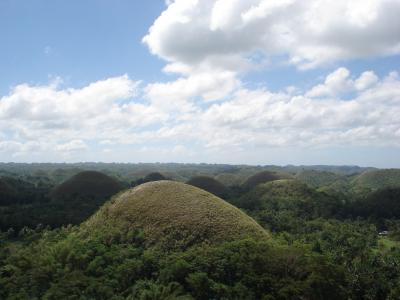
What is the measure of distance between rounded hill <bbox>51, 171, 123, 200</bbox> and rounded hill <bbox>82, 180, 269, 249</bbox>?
43.0 m

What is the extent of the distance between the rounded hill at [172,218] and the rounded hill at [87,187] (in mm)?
42951

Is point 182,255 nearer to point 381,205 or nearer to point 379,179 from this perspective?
point 381,205

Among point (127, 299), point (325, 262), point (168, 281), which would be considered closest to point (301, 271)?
point (325, 262)

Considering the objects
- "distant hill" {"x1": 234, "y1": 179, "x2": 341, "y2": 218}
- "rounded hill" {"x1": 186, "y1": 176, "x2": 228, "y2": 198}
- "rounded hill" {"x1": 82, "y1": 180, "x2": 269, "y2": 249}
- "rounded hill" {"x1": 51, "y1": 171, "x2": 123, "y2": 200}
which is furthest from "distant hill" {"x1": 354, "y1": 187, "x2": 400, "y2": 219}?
"rounded hill" {"x1": 51, "y1": 171, "x2": 123, "y2": 200}

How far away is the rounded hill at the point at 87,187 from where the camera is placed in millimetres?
85188

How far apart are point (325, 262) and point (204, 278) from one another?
9240 millimetres

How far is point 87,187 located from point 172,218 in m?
56.3

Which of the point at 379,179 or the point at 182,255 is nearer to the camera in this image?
the point at 182,255

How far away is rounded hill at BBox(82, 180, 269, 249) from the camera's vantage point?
36219 millimetres

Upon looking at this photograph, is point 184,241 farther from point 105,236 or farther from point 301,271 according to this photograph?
point 301,271

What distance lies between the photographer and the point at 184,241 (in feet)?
116

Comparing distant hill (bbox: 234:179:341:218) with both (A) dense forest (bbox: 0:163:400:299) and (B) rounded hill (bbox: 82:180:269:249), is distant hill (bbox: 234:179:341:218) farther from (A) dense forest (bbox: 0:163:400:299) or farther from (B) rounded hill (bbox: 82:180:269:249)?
(B) rounded hill (bbox: 82:180:269:249)

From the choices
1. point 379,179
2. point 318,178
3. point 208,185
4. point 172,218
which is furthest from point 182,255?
point 318,178

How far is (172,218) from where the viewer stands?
38219 millimetres
